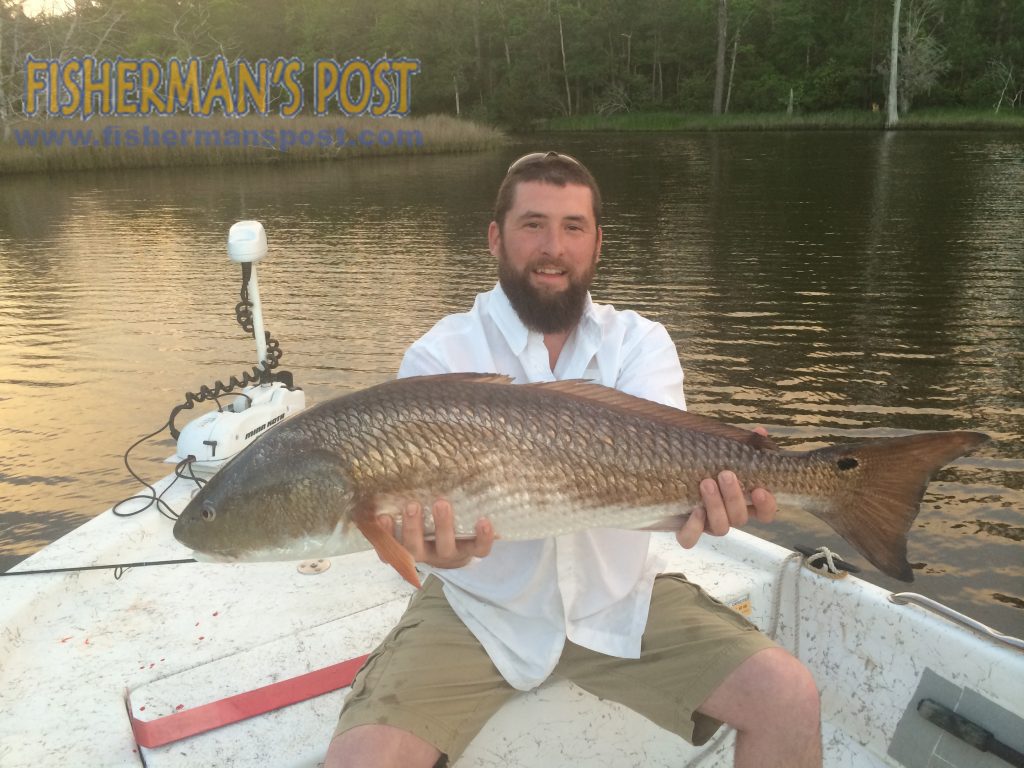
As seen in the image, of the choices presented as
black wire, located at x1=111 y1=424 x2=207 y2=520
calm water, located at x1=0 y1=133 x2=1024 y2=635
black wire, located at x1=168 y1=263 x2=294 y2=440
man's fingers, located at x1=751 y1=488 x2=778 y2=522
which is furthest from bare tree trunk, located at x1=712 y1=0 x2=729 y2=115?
man's fingers, located at x1=751 y1=488 x2=778 y2=522

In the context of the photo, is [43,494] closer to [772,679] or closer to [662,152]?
[772,679]

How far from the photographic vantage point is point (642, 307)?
12719 mm

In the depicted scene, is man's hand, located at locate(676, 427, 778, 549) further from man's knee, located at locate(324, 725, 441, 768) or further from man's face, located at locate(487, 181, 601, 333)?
man's knee, located at locate(324, 725, 441, 768)

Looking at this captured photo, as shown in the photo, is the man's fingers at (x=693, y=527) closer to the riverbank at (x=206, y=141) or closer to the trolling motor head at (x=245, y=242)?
the trolling motor head at (x=245, y=242)

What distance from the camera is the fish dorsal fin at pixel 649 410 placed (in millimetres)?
2547

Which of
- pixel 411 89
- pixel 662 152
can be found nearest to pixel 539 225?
pixel 662 152

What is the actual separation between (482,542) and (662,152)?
38.5 meters

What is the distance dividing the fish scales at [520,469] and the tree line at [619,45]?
2405 inches

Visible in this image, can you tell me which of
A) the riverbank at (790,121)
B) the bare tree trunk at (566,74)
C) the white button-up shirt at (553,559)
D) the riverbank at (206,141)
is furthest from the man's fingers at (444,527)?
the bare tree trunk at (566,74)

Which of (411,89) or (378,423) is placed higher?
(411,89)

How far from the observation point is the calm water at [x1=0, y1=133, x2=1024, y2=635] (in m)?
7.34

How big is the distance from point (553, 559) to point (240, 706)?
1.13m

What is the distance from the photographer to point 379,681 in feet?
8.27

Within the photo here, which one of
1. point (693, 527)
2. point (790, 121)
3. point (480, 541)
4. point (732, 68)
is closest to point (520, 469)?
point (480, 541)
